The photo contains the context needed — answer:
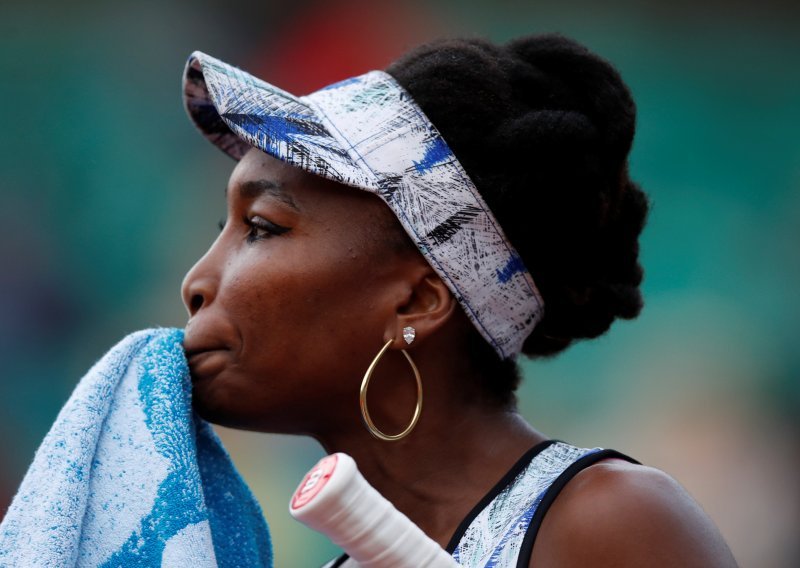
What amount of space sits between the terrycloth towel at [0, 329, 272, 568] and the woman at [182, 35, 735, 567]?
0.08 metres

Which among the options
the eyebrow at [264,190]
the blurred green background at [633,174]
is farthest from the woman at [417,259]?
the blurred green background at [633,174]

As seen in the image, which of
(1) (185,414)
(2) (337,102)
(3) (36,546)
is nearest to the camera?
(3) (36,546)

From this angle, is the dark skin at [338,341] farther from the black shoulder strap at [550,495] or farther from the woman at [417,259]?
the black shoulder strap at [550,495]

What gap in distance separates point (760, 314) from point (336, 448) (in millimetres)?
2750

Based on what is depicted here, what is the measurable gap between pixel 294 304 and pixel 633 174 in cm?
278

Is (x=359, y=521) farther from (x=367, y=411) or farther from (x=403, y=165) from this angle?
(x=403, y=165)

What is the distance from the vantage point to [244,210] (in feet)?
5.31

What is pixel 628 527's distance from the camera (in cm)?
132

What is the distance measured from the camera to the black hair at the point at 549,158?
1576 mm

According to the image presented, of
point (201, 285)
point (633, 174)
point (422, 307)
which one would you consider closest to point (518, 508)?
point (422, 307)

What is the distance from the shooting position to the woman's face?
1.53 metres

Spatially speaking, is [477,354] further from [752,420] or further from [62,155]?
[62,155]

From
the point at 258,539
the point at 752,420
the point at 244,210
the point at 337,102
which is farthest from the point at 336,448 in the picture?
the point at 752,420

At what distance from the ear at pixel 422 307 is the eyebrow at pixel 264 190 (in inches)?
7.8
